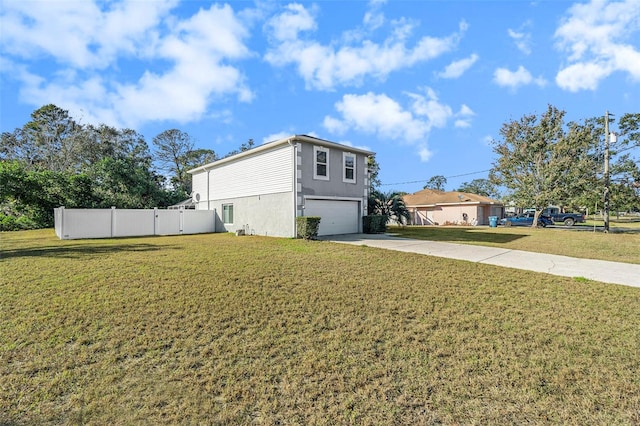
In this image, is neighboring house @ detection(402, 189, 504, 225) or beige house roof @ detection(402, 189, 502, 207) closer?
neighboring house @ detection(402, 189, 504, 225)

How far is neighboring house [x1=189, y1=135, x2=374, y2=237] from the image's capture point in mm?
13258

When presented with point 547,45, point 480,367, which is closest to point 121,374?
point 480,367

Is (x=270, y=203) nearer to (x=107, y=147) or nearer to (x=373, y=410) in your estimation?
(x=373, y=410)

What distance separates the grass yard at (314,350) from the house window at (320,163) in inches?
333

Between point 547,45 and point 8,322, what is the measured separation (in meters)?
16.1

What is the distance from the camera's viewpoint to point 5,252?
8797 mm

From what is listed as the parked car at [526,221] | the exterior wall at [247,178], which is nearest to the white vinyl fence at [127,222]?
the exterior wall at [247,178]

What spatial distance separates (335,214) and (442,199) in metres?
20.9

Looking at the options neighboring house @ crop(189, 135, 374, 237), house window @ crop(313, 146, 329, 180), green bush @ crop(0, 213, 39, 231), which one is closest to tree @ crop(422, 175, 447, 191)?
neighboring house @ crop(189, 135, 374, 237)

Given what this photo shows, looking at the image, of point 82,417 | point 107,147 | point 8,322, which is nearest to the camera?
point 82,417

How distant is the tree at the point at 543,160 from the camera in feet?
67.3

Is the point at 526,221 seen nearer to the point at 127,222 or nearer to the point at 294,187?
the point at 294,187

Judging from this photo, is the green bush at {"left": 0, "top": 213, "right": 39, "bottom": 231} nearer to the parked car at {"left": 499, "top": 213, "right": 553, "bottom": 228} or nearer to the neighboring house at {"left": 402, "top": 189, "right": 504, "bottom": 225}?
the neighboring house at {"left": 402, "top": 189, "right": 504, "bottom": 225}

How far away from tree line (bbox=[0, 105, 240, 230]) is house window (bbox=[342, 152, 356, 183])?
16.3 metres
